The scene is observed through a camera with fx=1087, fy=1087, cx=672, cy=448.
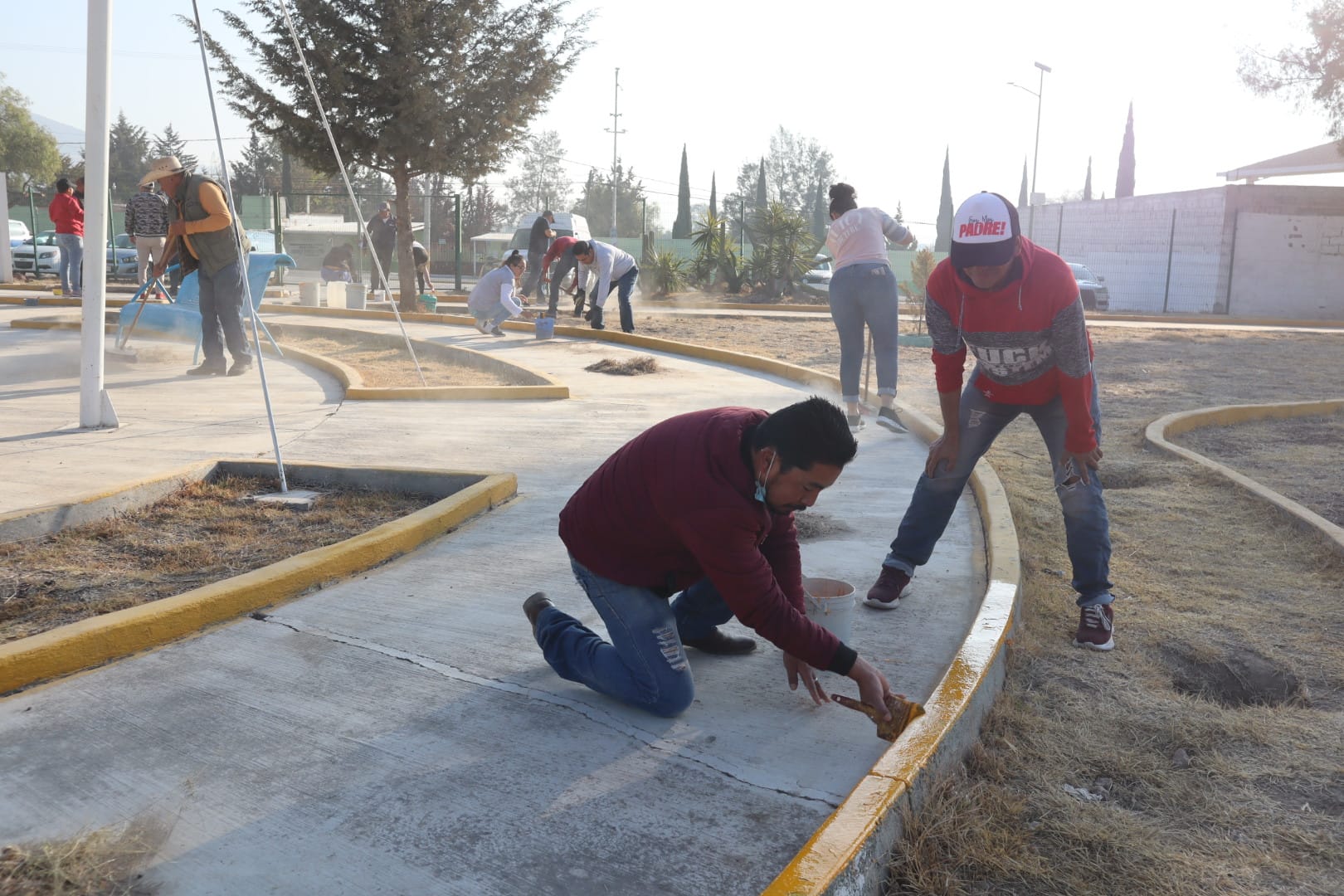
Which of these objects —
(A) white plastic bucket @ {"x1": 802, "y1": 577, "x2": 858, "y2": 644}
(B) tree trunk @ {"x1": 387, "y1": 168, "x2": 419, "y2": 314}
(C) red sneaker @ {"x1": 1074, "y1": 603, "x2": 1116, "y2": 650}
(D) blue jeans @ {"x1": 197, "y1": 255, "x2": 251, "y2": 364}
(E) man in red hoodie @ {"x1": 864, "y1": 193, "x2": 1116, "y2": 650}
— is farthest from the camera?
(B) tree trunk @ {"x1": 387, "y1": 168, "x2": 419, "y2": 314}

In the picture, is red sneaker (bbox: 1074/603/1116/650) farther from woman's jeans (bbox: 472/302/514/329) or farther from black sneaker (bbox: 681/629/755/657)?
woman's jeans (bbox: 472/302/514/329)

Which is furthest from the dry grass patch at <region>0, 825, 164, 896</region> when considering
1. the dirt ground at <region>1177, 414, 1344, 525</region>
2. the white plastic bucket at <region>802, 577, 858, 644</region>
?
the dirt ground at <region>1177, 414, 1344, 525</region>

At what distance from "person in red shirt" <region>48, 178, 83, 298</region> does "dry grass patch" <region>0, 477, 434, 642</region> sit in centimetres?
1158

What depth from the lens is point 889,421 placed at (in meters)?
7.95

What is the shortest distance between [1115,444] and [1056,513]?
2.27 m

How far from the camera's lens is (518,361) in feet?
37.7

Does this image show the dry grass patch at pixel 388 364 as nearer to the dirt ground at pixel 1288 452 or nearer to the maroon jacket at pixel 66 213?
the maroon jacket at pixel 66 213

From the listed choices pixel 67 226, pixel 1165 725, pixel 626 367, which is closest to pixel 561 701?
pixel 1165 725

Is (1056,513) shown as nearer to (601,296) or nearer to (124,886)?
(124,886)

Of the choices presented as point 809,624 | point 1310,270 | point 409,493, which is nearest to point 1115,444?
point 409,493

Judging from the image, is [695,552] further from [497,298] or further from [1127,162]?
[1127,162]

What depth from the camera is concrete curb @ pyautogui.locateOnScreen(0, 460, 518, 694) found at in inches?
130

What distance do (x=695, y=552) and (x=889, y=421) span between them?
5.36m

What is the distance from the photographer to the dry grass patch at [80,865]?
2.21 metres
